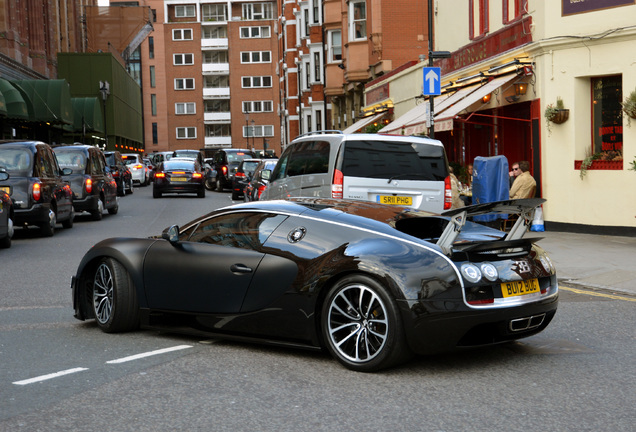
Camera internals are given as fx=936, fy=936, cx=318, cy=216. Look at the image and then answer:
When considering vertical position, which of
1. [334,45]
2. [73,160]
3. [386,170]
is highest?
[334,45]

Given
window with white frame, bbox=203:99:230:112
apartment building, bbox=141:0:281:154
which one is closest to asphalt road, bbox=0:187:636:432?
apartment building, bbox=141:0:281:154

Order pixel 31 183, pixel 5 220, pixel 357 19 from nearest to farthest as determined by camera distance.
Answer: pixel 5 220, pixel 31 183, pixel 357 19

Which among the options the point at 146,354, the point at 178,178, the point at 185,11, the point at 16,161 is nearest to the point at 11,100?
the point at 178,178

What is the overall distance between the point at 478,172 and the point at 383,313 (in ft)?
42.1

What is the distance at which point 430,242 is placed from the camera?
6391mm

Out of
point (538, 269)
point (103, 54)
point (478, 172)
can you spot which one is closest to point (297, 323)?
point (538, 269)

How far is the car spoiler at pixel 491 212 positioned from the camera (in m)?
6.14

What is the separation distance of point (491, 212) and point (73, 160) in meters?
18.4

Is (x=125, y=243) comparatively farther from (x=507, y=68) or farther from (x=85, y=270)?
(x=507, y=68)

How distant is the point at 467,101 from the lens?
2127 cm

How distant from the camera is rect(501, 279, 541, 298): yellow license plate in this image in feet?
20.3

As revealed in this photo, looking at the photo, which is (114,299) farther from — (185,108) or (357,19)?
(185,108)

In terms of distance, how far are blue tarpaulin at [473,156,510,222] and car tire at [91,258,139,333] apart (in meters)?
11.5

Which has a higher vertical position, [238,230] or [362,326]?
[238,230]
